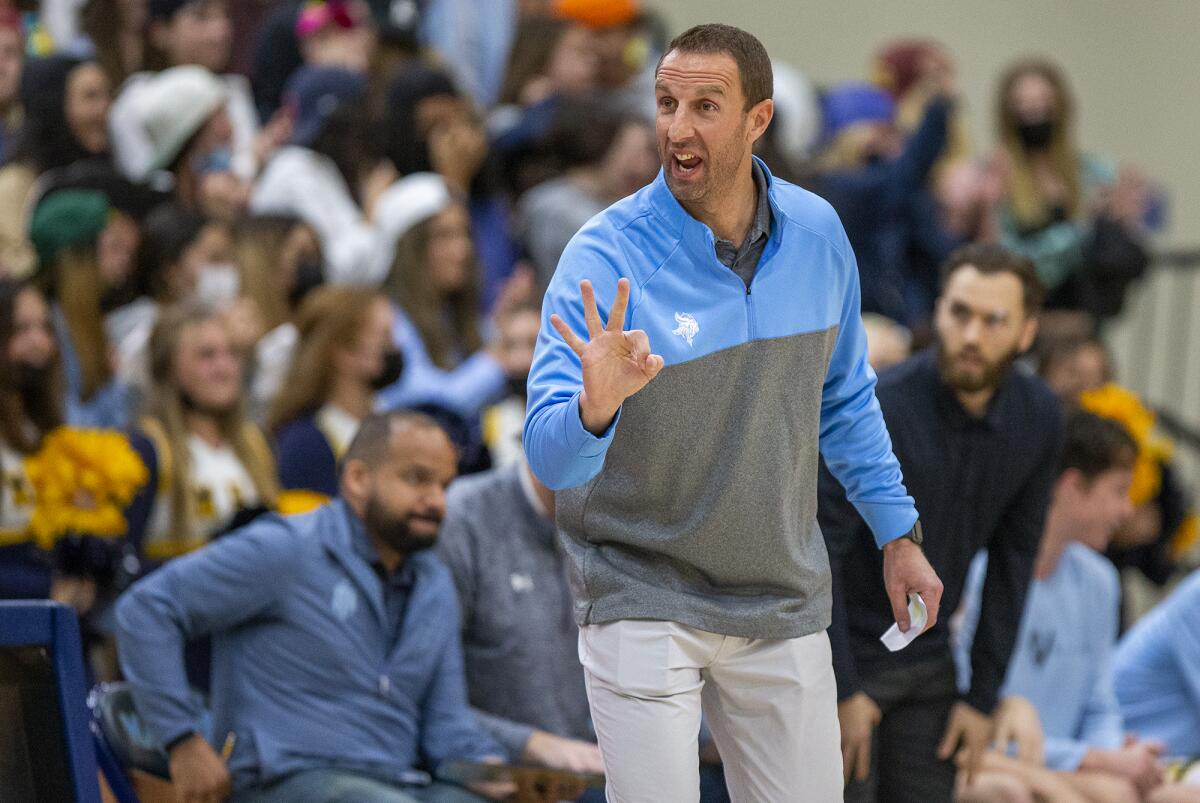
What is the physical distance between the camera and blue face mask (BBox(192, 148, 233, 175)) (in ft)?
22.4

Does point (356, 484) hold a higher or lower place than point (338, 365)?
lower

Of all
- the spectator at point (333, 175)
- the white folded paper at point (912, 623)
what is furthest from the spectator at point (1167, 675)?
the spectator at point (333, 175)

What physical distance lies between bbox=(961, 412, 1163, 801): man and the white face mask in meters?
2.80

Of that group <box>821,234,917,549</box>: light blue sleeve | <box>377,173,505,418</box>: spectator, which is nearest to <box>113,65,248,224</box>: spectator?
<box>377,173,505,418</box>: spectator

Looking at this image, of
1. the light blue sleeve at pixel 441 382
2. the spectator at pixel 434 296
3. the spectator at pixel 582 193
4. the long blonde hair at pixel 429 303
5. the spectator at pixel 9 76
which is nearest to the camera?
the light blue sleeve at pixel 441 382

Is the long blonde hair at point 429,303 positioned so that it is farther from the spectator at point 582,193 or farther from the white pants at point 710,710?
the white pants at point 710,710

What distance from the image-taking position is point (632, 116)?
699cm

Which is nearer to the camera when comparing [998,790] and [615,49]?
[998,790]

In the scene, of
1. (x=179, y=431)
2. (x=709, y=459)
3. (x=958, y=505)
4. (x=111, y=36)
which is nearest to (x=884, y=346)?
(x=958, y=505)

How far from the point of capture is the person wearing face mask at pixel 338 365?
560 cm

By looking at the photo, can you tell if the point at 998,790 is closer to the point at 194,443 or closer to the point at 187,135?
the point at 194,443

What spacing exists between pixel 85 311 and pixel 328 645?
2.18 m

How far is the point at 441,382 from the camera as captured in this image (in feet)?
19.8

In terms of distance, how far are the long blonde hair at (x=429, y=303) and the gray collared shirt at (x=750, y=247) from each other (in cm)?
348
